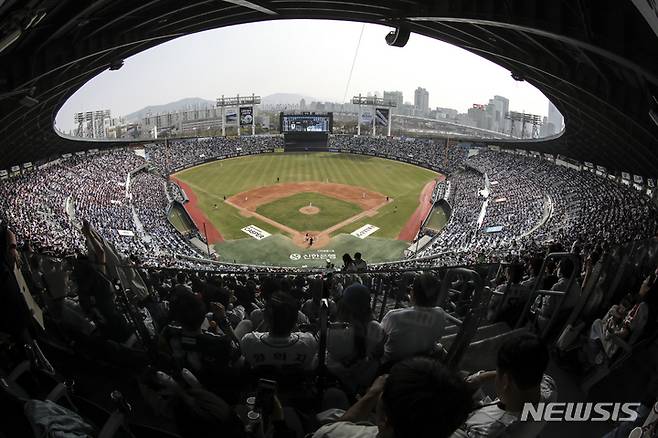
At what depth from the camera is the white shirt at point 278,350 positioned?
420 centimetres

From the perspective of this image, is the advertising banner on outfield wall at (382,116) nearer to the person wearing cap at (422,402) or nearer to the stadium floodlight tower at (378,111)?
the stadium floodlight tower at (378,111)

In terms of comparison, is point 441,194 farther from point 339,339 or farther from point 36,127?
point 339,339

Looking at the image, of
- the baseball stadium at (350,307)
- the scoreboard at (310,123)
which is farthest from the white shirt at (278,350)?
the scoreboard at (310,123)

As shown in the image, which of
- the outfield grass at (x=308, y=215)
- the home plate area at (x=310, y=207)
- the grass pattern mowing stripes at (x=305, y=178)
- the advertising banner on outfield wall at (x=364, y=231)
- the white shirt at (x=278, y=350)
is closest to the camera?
the white shirt at (x=278, y=350)

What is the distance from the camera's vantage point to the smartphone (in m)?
3.21

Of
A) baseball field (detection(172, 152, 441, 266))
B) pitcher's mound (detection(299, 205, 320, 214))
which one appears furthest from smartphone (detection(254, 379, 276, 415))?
pitcher's mound (detection(299, 205, 320, 214))

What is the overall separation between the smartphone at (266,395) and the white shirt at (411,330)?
1413mm

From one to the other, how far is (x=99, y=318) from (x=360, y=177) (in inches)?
2192

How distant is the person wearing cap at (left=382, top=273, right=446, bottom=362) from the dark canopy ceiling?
855 cm

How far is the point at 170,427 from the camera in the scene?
3994 millimetres

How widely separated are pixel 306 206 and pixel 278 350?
41.8 m

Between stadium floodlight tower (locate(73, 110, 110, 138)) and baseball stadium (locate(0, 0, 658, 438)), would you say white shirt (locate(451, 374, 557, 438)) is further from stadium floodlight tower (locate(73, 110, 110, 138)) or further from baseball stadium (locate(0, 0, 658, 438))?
stadium floodlight tower (locate(73, 110, 110, 138))

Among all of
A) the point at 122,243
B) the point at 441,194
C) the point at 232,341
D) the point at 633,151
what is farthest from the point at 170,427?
the point at 441,194

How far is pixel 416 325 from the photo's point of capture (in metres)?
4.25
